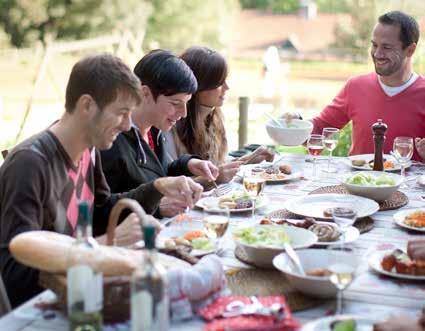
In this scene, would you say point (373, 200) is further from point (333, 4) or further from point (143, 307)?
point (333, 4)

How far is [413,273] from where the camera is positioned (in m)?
1.83

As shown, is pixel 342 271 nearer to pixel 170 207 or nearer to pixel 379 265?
pixel 379 265

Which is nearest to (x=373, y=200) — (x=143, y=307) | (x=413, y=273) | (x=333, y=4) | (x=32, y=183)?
(x=413, y=273)

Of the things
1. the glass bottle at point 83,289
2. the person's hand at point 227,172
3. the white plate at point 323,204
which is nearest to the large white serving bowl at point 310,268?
the glass bottle at point 83,289

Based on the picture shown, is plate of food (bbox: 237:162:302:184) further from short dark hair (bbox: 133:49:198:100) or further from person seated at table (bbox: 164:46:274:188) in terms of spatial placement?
short dark hair (bbox: 133:49:198:100)

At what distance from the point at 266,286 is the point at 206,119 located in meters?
1.93

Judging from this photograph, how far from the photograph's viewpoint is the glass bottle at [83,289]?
1400mm

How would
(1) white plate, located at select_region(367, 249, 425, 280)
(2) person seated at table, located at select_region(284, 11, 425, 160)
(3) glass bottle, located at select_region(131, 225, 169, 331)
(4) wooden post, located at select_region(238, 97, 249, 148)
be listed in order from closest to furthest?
(3) glass bottle, located at select_region(131, 225, 169, 331) < (1) white plate, located at select_region(367, 249, 425, 280) < (2) person seated at table, located at select_region(284, 11, 425, 160) < (4) wooden post, located at select_region(238, 97, 249, 148)

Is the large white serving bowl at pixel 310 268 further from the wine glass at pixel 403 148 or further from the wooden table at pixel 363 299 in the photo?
the wine glass at pixel 403 148

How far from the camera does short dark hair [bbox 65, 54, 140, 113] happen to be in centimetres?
209

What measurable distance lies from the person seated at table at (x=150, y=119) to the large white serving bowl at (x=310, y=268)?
41.8 inches

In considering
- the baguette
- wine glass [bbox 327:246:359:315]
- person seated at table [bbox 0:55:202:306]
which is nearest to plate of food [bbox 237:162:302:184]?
person seated at table [bbox 0:55:202:306]

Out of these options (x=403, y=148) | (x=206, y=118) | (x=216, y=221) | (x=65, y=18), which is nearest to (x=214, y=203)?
(x=216, y=221)

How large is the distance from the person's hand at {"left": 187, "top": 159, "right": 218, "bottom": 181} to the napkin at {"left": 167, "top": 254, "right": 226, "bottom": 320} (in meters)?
1.16
